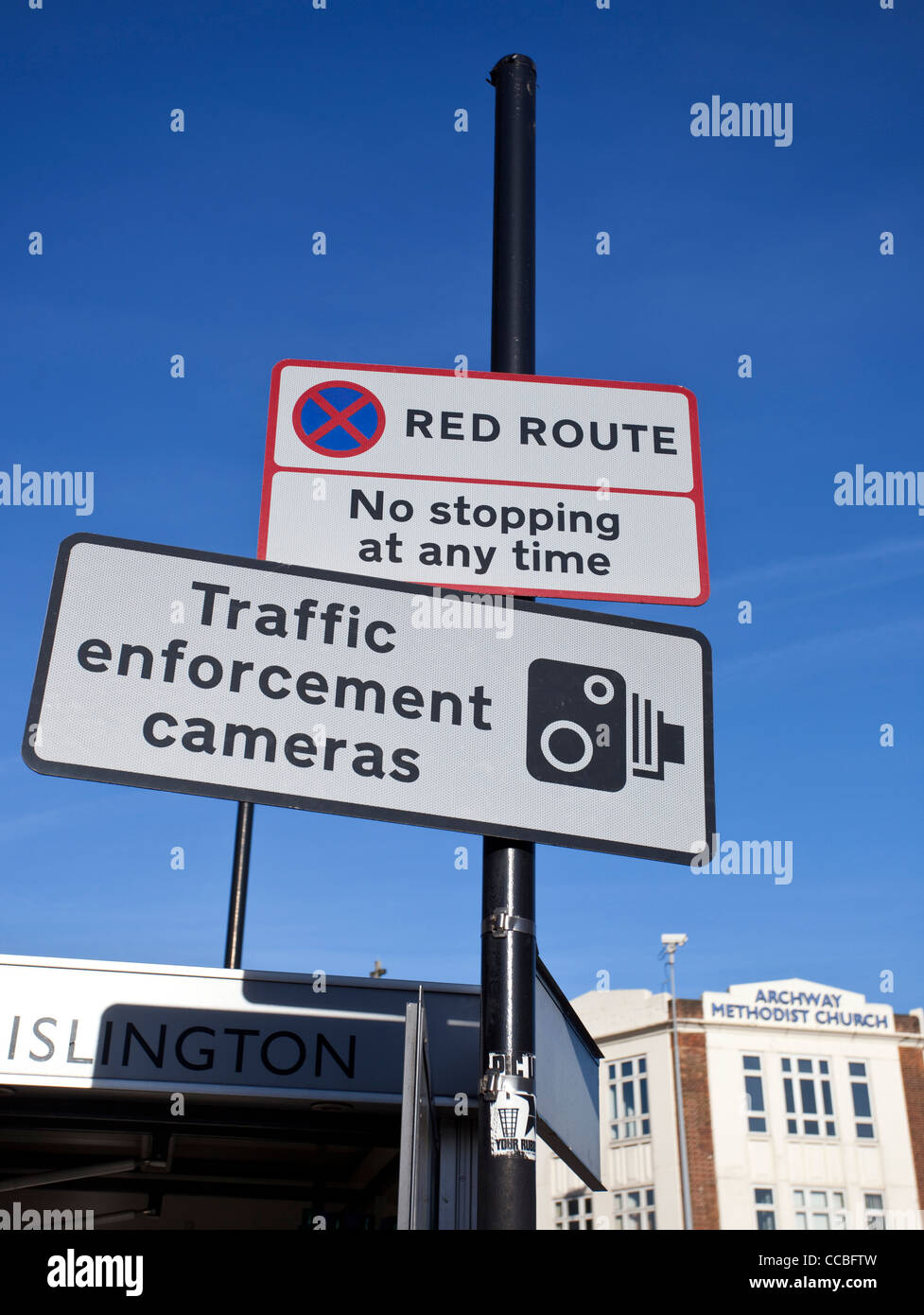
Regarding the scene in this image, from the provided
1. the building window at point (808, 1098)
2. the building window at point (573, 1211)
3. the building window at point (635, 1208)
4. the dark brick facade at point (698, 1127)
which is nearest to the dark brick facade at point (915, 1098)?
the building window at point (808, 1098)

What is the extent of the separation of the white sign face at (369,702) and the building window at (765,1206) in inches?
1853

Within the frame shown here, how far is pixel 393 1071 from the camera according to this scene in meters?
6.08

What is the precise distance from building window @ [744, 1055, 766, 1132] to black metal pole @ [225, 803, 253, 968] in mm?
39865

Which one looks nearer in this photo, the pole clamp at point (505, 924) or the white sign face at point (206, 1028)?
the pole clamp at point (505, 924)

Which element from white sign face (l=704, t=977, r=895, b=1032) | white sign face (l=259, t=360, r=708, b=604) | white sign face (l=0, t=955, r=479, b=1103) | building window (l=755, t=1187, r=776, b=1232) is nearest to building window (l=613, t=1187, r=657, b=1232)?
building window (l=755, t=1187, r=776, b=1232)

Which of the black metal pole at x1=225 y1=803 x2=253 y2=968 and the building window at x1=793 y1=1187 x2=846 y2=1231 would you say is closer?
the black metal pole at x1=225 y1=803 x2=253 y2=968

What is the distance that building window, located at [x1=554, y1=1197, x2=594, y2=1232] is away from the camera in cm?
4816

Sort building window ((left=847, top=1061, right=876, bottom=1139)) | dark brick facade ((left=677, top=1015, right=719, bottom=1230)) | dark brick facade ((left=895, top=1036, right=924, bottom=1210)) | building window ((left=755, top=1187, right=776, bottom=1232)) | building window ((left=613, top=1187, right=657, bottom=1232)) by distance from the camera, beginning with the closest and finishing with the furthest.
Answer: dark brick facade ((left=677, top=1015, right=719, bottom=1230))
building window ((left=755, top=1187, right=776, bottom=1232))
building window ((left=613, top=1187, right=657, bottom=1232))
dark brick facade ((left=895, top=1036, right=924, bottom=1210))
building window ((left=847, top=1061, right=876, bottom=1139))

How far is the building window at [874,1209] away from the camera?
148 ft

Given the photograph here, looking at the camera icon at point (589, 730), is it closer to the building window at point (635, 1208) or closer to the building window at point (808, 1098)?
the building window at point (635, 1208)

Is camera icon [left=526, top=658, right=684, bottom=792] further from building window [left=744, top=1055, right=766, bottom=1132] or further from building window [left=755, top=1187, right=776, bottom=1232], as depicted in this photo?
building window [left=744, top=1055, right=766, bottom=1132]

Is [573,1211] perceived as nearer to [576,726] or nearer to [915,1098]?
[915,1098]

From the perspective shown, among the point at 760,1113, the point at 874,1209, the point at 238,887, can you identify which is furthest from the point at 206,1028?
the point at 874,1209
